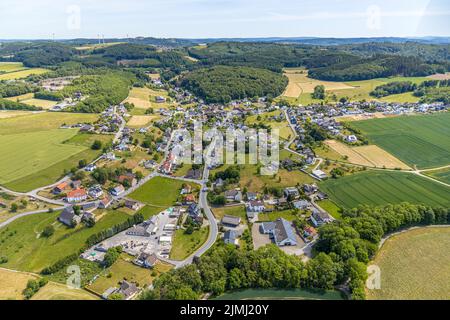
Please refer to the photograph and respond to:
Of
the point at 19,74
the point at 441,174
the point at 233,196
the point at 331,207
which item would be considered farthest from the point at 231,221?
the point at 19,74

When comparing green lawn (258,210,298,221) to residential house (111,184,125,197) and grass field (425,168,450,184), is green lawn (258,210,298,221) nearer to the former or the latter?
residential house (111,184,125,197)

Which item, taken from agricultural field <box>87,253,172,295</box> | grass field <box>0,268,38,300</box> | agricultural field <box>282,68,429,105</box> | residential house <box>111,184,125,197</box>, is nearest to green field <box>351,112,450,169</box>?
agricultural field <box>282,68,429,105</box>

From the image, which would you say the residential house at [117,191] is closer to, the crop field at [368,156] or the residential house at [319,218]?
the residential house at [319,218]

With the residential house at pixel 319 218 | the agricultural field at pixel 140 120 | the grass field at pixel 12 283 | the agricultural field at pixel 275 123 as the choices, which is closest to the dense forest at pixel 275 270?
the residential house at pixel 319 218

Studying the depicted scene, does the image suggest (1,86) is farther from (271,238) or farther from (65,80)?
(271,238)

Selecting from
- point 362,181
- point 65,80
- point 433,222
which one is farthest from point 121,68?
point 433,222

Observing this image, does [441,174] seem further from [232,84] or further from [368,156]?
[232,84]

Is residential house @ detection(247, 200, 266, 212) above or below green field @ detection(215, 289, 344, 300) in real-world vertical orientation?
above
